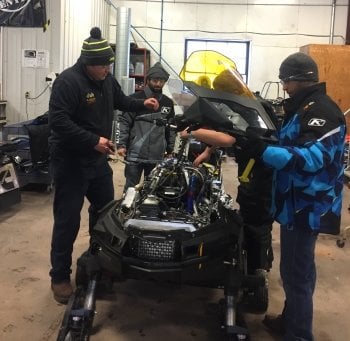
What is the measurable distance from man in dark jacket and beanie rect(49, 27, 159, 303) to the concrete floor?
0.25 meters

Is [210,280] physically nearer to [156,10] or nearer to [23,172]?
[23,172]

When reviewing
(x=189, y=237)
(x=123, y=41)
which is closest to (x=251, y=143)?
(x=189, y=237)

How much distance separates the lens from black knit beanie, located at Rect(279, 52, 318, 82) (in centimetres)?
215

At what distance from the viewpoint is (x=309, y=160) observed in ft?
6.32

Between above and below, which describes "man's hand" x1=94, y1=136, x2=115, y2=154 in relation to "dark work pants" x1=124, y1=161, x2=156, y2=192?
above

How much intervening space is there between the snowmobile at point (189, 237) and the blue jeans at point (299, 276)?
26cm

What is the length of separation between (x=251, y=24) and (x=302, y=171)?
860 cm

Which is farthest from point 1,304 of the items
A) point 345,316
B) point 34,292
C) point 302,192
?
point 345,316

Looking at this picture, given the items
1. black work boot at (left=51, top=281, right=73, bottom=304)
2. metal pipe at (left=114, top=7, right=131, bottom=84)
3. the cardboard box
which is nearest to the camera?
A: black work boot at (left=51, top=281, right=73, bottom=304)

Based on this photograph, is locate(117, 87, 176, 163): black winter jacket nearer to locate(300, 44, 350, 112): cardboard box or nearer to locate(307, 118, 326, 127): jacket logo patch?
locate(307, 118, 326, 127): jacket logo patch

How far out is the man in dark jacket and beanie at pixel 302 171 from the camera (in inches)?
77.2

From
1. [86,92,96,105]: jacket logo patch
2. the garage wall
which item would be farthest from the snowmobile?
the garage wall

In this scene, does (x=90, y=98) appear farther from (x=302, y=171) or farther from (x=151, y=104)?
(x=302, y=171)

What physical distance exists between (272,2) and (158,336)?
8770 millimetres
